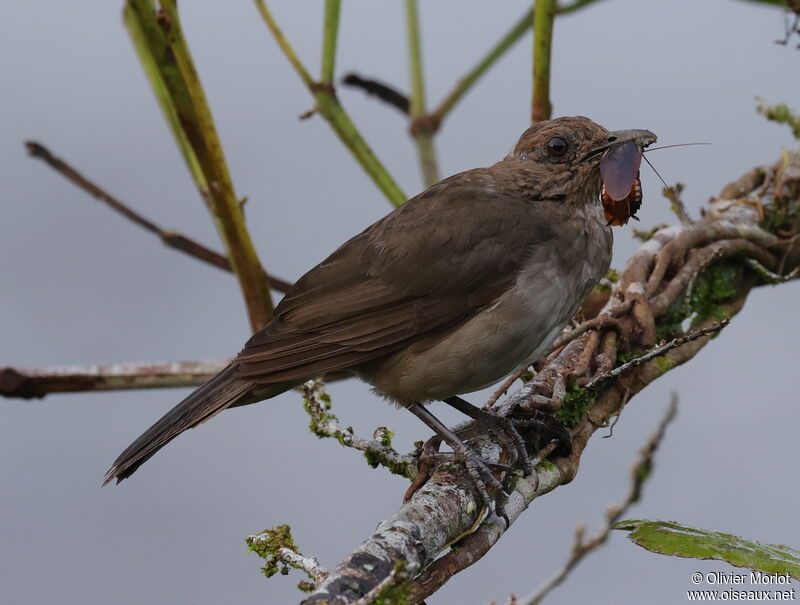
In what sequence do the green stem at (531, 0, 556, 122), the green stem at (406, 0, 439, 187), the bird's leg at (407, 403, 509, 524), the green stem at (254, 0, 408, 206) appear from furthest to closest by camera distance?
1. the green stem at (406, 0, 439, 187)
2. the green stem at (254, 0, 408, 206)
3. the green stem at (531, 0, 556, 122)
4. the bird's leg at (407, 403, 509, 524)

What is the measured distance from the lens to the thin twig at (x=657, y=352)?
2.50 metres

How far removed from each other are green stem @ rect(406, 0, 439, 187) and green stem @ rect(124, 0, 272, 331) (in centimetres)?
105

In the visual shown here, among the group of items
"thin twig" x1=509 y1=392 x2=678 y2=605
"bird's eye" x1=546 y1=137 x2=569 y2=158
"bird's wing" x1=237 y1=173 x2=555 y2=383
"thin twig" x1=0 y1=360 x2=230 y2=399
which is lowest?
"thin twig" x1=509 y1=392 x2=678 y2=605

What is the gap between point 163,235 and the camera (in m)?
3.82

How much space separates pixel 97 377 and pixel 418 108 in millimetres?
1724

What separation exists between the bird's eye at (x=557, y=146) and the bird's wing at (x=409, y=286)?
7.1 inches

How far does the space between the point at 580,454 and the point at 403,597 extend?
1.03 metres

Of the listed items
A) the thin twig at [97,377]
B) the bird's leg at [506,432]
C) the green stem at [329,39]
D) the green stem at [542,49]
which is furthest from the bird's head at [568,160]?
the thin twig at [97,377]

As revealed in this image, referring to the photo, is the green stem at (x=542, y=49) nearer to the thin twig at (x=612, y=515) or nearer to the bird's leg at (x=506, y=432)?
the bird's leg at (x=506, y=432)

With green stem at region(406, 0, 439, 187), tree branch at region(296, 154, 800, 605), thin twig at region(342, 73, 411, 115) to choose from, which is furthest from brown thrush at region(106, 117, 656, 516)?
thin twig at region(342, 73, 411, 115)

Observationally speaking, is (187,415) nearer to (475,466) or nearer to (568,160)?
(475,466)

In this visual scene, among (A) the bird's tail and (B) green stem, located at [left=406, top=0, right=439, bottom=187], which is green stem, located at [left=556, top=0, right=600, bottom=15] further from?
(A) the bird's tail

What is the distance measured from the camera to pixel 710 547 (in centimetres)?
219

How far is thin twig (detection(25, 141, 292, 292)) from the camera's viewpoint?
12.5ft
